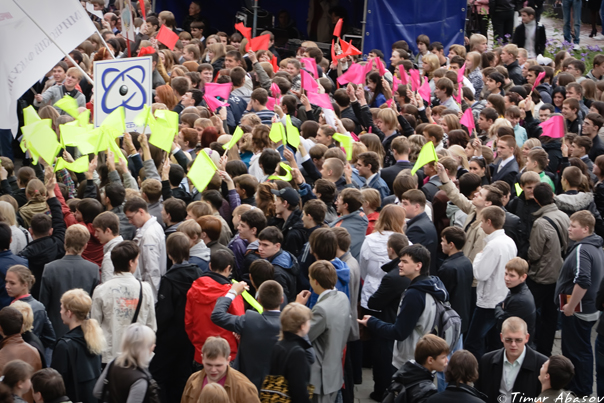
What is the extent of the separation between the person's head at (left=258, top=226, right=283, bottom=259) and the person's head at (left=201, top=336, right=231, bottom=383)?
1460 mm

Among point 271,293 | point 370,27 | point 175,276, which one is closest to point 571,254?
point 271,293

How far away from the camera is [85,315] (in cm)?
530

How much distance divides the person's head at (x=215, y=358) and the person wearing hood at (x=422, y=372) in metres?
1.14

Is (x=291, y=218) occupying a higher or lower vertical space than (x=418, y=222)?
higher

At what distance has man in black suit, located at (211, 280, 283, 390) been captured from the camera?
5.39 metres

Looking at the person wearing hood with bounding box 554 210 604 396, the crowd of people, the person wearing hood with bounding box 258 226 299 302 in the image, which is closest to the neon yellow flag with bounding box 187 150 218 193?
the crowd of people

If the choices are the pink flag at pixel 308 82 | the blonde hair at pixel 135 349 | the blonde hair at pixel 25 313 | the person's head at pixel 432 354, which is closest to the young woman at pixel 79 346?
the blonde hair at pixel 25 313

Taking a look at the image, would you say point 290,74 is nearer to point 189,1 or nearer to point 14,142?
point 14,142

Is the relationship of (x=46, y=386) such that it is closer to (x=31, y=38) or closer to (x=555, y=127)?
(x=31, y=38)

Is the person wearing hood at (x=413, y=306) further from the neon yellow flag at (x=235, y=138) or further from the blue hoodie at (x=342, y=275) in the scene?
the neon yellow flag at (x=235, y=138)

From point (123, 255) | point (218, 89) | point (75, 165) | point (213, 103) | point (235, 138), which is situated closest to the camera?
point (123, 255)

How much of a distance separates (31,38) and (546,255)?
652 cm

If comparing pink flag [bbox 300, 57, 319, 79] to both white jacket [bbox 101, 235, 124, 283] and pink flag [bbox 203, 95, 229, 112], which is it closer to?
pink flag [bbox 203, 95, 229, 112]

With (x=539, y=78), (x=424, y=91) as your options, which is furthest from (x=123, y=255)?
(x=539, y=78)
